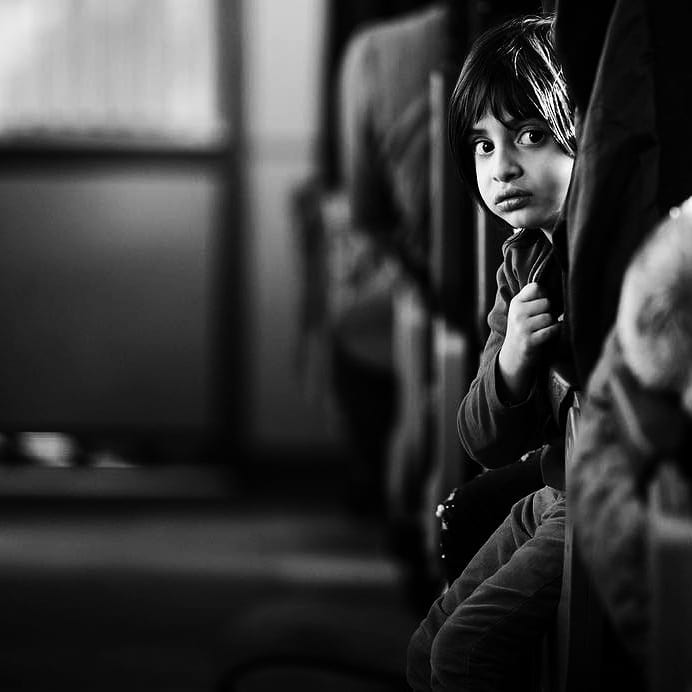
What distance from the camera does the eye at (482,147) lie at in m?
0.81

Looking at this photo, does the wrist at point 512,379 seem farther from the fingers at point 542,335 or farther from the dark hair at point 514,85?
the dark hair at point 514,85

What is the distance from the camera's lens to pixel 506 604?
2.65 feet

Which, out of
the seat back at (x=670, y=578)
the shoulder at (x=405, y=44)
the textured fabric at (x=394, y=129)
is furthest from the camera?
the textured fabric at (x=394, y=129)

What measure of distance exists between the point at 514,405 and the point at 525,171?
157 millimetres

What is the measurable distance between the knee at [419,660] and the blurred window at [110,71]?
3497 millimetres

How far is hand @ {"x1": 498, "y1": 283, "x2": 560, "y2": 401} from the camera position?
78 cm

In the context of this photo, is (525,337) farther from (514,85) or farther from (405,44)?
(405,44)

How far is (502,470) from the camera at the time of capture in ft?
2.76

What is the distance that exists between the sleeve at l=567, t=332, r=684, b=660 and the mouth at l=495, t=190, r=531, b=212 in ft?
0.43

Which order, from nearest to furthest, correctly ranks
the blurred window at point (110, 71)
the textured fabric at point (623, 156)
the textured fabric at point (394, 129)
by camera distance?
the textured fabric at point (623, 156)
the textured fabric at point (394, 129)
the blurred window at point (110, 71)

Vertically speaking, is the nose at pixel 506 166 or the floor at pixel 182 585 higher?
the nose at pixel 506 166

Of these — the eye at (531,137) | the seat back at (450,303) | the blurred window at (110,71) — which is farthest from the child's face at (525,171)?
the blurred window at (110,71)

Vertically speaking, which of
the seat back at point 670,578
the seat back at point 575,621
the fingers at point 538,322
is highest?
the fingers at point 538,322

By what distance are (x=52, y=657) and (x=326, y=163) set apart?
2105 millimetres
